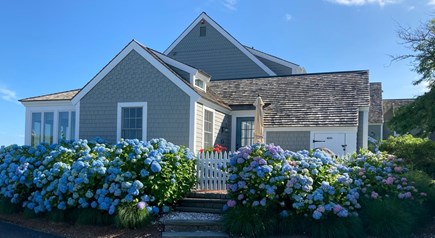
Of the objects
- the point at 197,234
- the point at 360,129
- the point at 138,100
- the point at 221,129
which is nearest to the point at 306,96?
the point at 360,129

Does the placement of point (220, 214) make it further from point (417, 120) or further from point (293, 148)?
point (417, 120)

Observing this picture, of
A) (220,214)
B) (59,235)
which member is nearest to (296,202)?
(220,214)

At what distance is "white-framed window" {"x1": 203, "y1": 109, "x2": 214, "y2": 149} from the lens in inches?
545

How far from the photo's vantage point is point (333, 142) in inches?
548

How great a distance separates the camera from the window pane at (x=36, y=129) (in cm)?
1604

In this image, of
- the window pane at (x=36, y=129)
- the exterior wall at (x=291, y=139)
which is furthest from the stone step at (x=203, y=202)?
the window pane at (x=36, y=129)

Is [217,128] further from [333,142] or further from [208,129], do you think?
[333,142]

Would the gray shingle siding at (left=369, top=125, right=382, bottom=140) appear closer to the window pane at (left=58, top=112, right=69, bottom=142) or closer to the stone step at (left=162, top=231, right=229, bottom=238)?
the window pane at (left=58, top=112, right=69, bottom=142)

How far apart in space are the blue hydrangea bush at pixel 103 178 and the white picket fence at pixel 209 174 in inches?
27.0

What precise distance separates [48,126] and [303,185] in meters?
12.3

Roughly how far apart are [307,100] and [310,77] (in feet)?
7.38

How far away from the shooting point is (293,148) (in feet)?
47.5

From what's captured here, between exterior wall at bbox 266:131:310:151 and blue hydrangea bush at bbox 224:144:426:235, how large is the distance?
574cm

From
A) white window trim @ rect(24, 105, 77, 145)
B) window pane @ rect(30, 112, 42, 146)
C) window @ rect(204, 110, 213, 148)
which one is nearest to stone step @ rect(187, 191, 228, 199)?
window @ rect(204, 110, 213, 148)
